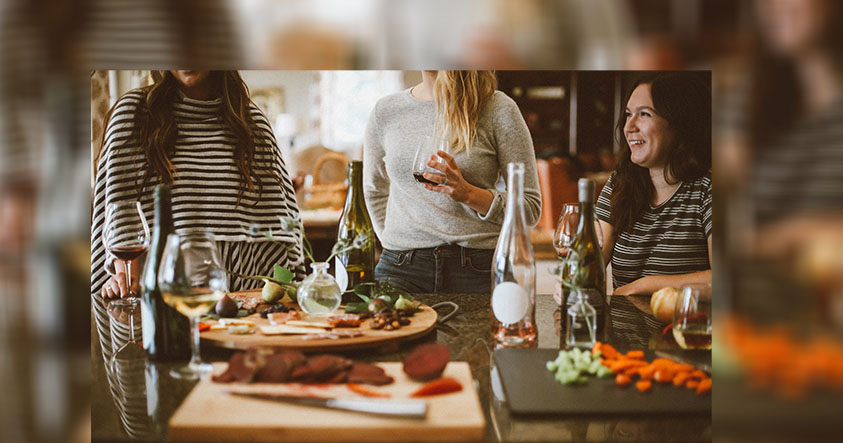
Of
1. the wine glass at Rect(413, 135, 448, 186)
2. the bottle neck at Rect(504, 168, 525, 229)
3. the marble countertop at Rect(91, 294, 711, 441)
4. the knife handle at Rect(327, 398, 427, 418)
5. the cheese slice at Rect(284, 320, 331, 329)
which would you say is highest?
the wine glass at Rect(413, 135, 448, 186)

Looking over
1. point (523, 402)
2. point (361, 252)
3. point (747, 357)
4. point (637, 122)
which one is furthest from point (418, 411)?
point (637, 122)

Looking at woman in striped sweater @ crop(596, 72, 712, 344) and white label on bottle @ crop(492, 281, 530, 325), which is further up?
woman in striped sweater @ crop(596, 72, 712, 344)

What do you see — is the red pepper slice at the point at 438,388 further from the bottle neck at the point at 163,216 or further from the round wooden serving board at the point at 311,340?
the bottle neck at the point at 163,216

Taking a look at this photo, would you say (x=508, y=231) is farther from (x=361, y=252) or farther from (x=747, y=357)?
(x=747, y=357)

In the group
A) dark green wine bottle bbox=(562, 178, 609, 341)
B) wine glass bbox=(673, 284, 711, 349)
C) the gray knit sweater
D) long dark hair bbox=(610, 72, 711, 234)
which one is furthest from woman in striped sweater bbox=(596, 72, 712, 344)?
wine glass bbox=(673, 284, 711, 349)

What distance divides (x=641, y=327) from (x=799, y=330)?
79 cm

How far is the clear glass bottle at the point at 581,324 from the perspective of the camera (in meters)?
0.98

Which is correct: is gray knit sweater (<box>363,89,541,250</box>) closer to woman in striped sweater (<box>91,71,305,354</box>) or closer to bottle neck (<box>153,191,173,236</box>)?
woman in striped sweater (<box>91,71,305,354</box>)

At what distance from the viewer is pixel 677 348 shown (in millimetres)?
985

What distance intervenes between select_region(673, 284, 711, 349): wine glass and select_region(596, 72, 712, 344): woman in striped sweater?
84 centimetres

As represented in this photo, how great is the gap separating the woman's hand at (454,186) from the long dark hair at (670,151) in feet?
1.52

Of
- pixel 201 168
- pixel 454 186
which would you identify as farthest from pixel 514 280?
pixel 201 168

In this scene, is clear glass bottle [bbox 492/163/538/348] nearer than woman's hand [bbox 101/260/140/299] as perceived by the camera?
Yes

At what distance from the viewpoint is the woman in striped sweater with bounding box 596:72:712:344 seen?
1.78 meters
